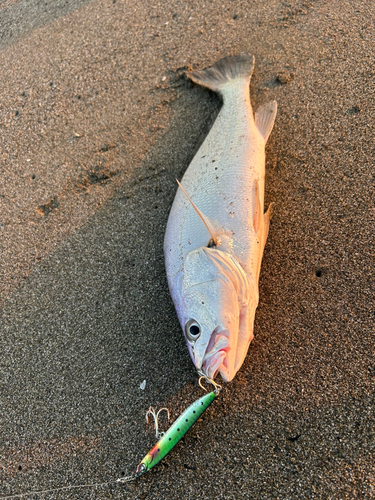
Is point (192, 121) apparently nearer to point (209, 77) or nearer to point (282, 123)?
point (209, 77)

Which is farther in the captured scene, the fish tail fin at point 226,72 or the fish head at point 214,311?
the fish tail fin at point 226,72

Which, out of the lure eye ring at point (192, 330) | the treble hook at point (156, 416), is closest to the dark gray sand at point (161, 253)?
the treble hook at point (156, 416)

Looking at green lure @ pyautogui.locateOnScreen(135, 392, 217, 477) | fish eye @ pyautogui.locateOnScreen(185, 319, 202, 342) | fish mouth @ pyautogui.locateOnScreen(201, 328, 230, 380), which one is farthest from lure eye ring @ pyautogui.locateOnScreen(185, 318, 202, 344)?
green lure @ pyautogui.locateOnScreen(135, 392, 217, 477)

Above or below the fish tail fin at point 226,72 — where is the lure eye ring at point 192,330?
below

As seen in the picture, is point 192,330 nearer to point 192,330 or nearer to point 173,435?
point 192,330

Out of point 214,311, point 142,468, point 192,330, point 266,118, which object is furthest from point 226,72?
point 142,468

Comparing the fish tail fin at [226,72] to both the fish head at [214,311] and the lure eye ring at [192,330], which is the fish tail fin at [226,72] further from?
the lure eye ring at [192,330]
